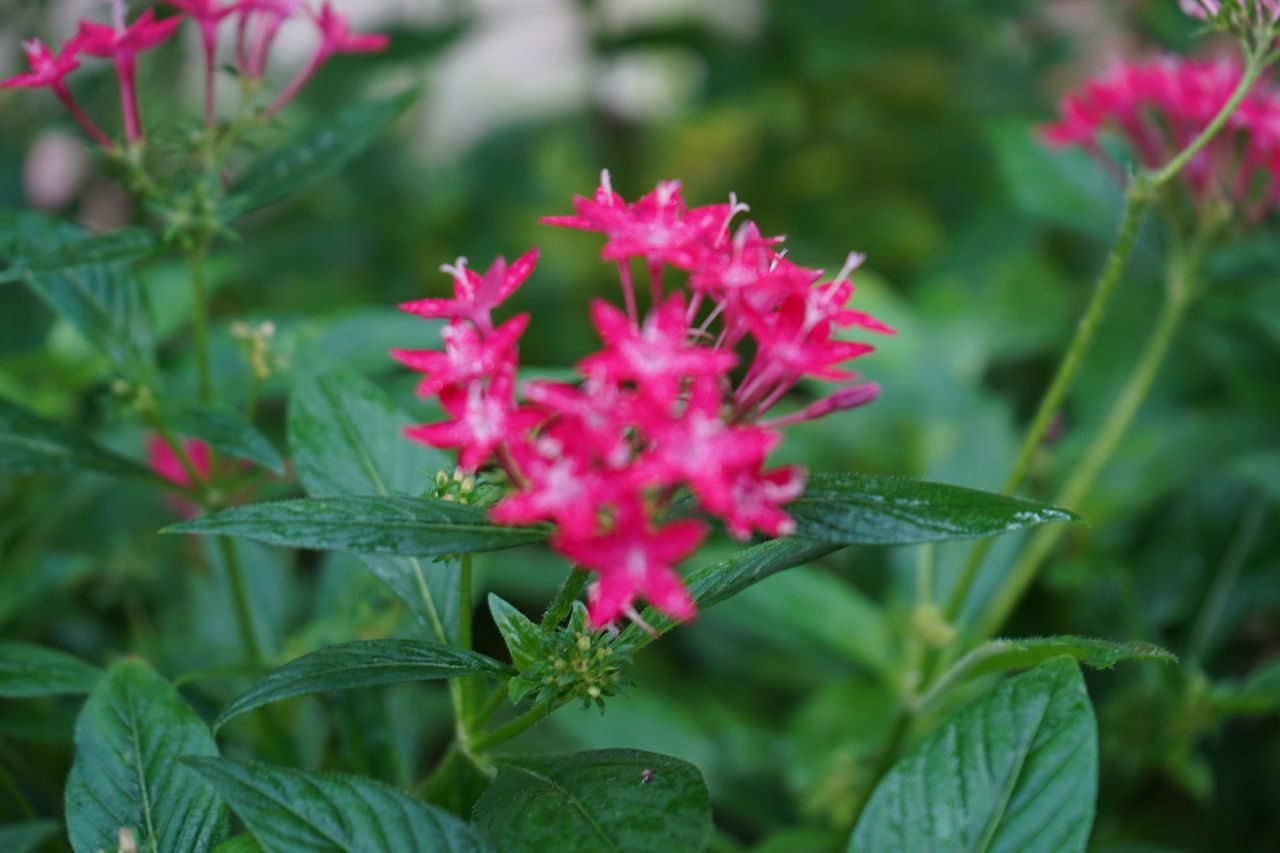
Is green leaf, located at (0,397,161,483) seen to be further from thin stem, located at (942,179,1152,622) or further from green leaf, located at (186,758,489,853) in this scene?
thin stem, located at (942,179,1152,622)

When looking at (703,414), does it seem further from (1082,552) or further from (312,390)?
(1082,552)

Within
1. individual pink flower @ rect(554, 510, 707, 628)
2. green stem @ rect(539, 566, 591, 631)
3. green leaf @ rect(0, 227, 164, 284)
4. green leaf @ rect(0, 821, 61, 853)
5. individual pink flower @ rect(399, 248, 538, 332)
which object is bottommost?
green leaf @ rect(0, 821, 61, 853)

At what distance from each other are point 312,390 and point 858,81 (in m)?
1.86

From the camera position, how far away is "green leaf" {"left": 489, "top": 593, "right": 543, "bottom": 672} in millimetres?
669

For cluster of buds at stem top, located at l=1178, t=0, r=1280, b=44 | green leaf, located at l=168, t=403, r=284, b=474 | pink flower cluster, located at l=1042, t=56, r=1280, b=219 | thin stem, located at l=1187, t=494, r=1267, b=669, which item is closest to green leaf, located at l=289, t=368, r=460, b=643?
green leaf, located at l=168, t=403, r=284, b=474

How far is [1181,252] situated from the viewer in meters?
1.22

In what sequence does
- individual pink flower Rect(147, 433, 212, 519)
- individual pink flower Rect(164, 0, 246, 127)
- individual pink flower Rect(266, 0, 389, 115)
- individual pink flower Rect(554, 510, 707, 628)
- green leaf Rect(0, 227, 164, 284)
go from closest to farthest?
individual pink flower Rect(554, 510, 707, 628) → green leaf Rect(0, 227, 164, 284) → individual pink flower Rect(164, 0, 246, 127) → individual pink flower Rect(266, 0, 389, 115) → individual pink flower Rect(147, 433, 212, 519)

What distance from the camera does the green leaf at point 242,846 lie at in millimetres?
622

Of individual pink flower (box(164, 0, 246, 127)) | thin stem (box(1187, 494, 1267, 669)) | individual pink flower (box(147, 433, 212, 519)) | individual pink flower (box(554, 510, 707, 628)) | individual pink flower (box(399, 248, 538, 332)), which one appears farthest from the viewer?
thin stem (box(1187, 494, 1267, 669))

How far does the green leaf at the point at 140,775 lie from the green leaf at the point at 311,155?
365 mm

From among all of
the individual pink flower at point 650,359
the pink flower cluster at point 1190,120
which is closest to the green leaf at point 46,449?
the individual pink flower at point 650,359

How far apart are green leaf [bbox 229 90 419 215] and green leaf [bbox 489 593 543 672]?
1.31 feet

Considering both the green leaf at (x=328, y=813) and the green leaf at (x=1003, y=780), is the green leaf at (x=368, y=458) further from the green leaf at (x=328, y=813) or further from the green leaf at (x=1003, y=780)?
the green leaf at (x=1003, y=780)

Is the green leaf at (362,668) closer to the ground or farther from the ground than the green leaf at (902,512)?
closer to the ground
